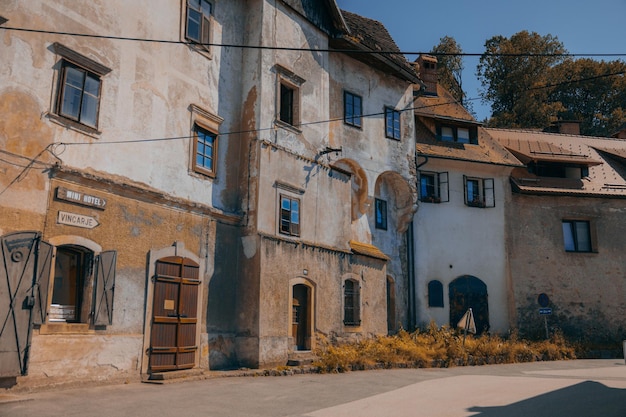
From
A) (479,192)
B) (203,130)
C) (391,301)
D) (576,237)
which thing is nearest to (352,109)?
(203,130)

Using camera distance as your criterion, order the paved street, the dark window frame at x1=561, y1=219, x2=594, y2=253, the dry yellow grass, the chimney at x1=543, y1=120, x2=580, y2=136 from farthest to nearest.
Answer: the chimney at x1=543, y1=120, x2=580, y2=136 → the dark window frame at x1=561, y1=219, x2=594, y2=253 → the dry yellow grass → the paved street

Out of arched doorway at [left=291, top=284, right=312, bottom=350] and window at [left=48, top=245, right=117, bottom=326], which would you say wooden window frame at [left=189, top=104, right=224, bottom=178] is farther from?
arched doorway at [left=291, top=284, right=312, bottom=350]

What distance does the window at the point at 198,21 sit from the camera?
16.9 metres

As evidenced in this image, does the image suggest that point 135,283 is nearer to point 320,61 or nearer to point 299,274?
point 299,274

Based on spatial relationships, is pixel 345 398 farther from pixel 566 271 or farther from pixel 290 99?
pixel 566 271

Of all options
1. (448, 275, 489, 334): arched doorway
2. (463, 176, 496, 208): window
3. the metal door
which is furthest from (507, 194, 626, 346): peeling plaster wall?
the metal door

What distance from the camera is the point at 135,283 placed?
14.2 m

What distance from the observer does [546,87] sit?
40438mm

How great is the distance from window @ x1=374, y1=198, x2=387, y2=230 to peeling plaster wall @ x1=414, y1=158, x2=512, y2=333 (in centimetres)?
230

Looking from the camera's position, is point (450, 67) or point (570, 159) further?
point (450, 67)

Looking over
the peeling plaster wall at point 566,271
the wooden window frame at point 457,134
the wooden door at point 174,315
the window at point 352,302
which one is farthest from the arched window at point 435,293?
the wooden door at point 174,315

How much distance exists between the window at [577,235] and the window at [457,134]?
6189 millimetres

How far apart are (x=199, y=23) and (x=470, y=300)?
55.0ft

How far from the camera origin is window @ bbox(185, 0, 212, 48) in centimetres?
1686
